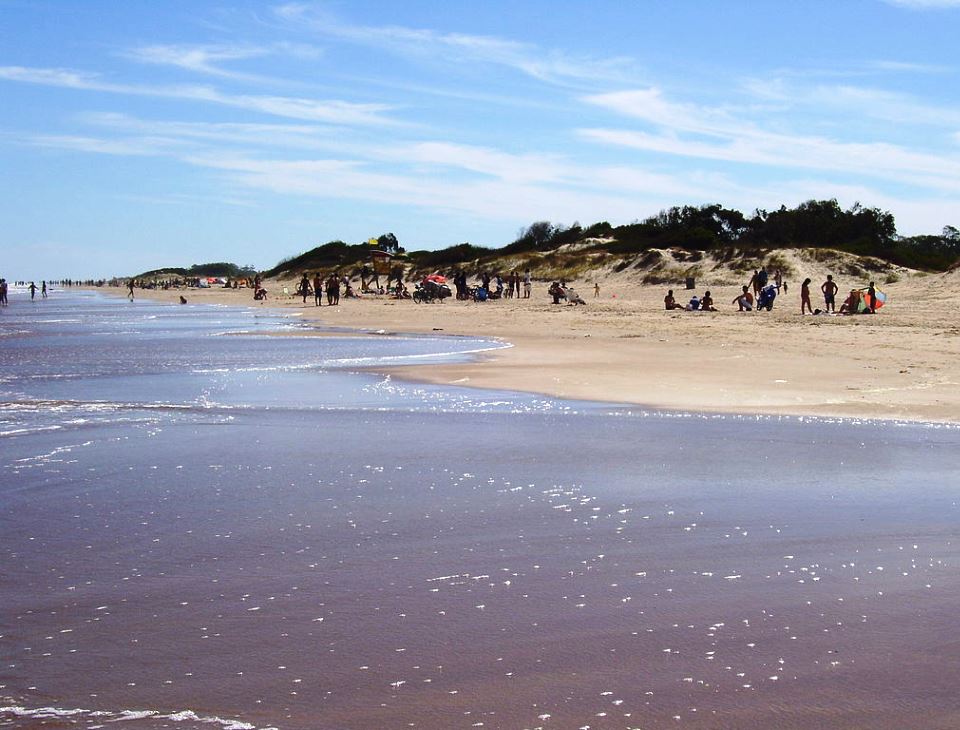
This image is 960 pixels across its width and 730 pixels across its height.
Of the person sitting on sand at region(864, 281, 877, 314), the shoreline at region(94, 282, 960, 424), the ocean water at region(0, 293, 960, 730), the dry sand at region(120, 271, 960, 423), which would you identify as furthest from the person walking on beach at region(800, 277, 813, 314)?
the ocean water at region(0, 293, 960, 730)

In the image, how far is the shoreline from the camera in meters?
11.8

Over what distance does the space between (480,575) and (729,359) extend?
1326 cm

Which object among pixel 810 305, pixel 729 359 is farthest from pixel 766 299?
pixel 729 359

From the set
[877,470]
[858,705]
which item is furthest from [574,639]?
[877,470]

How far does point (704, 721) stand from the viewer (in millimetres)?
3324

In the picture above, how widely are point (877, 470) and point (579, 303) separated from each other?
1392 inches

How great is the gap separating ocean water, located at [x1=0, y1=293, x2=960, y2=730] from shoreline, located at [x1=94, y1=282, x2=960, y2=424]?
1952 millimetres

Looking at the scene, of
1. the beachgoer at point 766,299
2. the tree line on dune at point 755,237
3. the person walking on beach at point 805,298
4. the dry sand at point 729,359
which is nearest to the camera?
the dry sand at point 729,359

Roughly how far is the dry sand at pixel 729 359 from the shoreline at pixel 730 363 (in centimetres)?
2

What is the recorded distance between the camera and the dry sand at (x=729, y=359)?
11984 mm

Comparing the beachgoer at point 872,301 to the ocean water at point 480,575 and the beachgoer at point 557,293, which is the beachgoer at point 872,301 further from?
the ocean water at point 480,575

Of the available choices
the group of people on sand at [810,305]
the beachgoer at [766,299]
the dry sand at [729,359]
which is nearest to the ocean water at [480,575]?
the dry sand at [729,359]

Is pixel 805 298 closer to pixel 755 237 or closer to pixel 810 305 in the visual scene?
pixel 810 305

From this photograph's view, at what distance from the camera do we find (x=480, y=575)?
5.00 m
